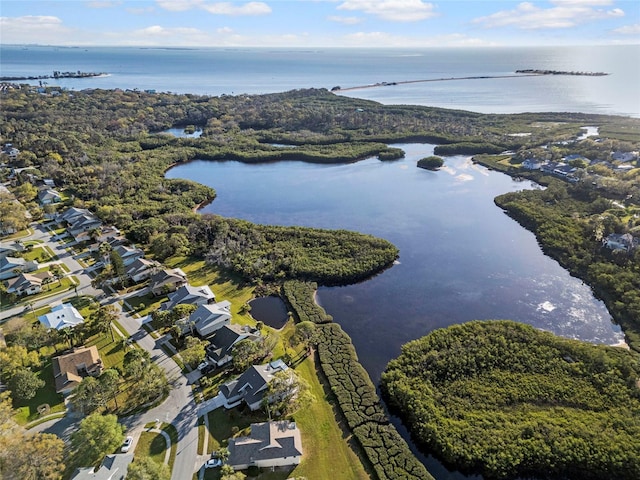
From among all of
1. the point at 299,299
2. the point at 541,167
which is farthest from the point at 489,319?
the point at 541,167

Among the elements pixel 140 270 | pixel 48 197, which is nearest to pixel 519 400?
pixel 140 270

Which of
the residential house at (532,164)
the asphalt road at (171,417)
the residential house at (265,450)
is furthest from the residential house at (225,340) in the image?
the residential house at (532,164)

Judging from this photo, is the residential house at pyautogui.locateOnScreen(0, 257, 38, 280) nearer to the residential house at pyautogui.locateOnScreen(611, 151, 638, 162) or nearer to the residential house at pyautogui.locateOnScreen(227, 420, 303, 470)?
the residential house at pyautogui.locateOnScreen(227, 420, 303, 470)

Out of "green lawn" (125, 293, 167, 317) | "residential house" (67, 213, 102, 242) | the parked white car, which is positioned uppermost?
"residential house" (67, 213, 102, 242)

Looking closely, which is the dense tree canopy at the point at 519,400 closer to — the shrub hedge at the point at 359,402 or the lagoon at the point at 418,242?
the shrub hedge at the point at 359,402

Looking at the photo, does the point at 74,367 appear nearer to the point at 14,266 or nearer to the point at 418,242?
the point at 14,266

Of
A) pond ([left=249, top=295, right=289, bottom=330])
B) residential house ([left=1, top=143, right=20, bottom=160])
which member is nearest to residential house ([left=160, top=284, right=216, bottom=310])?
pond ([left=249, top=295, right=289, bottom=330])
